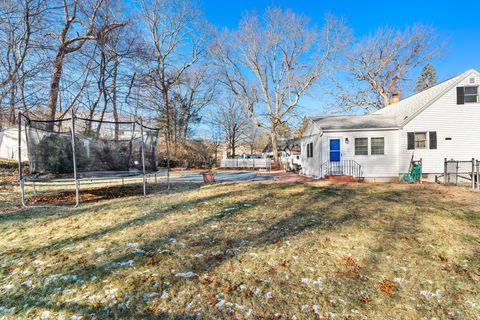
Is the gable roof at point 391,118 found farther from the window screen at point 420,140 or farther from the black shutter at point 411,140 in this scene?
the window screen at point 420,140

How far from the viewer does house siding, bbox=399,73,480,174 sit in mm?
12078

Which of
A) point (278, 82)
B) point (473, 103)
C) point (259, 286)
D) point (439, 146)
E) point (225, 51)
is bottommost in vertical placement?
point (259, 286)

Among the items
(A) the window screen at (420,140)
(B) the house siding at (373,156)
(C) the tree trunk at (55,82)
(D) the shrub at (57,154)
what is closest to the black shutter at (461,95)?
(A) the window screen at (420,140)

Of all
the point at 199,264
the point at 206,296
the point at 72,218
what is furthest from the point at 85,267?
the point at 72,218

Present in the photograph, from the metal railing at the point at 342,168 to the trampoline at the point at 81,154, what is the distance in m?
8.45

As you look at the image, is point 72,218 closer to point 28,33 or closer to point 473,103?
point 28,33

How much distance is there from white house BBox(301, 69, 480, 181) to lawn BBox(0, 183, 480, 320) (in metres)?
7.46

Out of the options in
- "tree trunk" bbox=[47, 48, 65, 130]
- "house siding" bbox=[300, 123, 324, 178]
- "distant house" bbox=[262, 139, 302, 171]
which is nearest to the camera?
"tree trunk" bbox=[47, 48, 65, 130]

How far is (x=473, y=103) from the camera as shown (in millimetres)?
12094

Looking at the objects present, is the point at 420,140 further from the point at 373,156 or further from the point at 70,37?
the point at 70,37

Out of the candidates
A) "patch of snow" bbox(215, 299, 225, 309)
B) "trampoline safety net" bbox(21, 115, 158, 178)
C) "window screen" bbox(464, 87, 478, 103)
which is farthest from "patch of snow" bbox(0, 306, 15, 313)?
"window screen" bbox(464, 87, 478, 103)

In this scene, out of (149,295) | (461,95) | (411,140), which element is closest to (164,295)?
(149,295)

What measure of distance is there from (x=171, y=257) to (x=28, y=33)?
1183 cm

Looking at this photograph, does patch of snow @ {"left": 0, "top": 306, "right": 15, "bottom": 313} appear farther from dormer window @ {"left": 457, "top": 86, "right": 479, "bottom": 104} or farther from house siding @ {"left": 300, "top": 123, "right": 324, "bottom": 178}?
dormer window @ {"left": 457, "top": 86, "right": 479, "bottom": 104}
